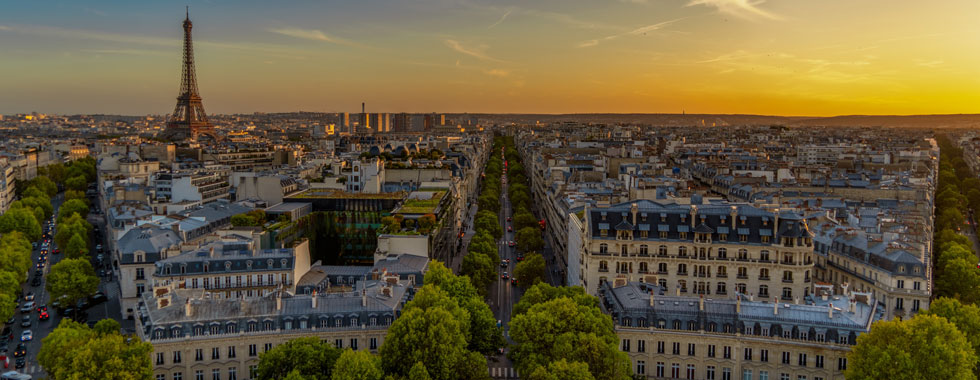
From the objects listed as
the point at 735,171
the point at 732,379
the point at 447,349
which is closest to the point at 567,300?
the point at 447,349

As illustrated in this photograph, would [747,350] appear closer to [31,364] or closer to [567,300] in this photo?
[567,300]

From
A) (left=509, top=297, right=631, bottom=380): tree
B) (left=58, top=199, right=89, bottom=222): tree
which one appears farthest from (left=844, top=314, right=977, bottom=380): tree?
(left=58, top=199, right=89, bottom=222): tree

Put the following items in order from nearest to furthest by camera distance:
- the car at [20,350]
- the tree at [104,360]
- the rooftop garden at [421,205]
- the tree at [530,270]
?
1. the tree at [104,360]
2. the car at [20,350]
3. the tree at [530,270]
4. the rooftop garden at [421,205]

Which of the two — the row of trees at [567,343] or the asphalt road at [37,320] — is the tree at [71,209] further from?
the row of trees at [567,343]

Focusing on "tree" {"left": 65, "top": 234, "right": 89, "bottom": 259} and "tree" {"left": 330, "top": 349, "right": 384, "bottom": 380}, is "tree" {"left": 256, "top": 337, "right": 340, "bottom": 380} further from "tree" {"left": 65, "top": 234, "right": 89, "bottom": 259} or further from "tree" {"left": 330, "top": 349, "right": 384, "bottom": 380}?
"tree" {"left": 65, "top": 234, "right": 89, "bottom": 259}

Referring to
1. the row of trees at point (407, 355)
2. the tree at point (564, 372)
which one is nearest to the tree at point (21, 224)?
the row of trees at point (407, 355)
